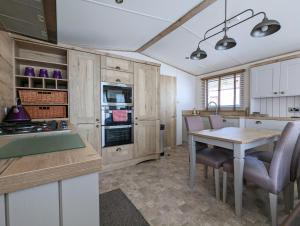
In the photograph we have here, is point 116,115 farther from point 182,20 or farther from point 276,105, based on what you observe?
point 276,105

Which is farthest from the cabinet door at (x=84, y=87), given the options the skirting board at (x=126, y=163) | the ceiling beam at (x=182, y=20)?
the ceiling beam at (x=182, y=20)

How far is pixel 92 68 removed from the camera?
2525mm

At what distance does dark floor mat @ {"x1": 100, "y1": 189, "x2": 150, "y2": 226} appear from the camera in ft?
4.88

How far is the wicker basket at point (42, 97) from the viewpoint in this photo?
2.03 metres

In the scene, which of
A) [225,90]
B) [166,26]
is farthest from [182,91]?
[166,26]

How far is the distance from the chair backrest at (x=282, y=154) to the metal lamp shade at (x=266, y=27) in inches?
34.9

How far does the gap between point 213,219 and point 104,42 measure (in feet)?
10.5

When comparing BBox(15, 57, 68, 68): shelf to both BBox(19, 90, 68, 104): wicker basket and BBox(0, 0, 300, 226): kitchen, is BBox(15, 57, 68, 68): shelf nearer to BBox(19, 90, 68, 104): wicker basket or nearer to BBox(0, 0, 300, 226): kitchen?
BBox(0, 0, 300, 226): kitchen

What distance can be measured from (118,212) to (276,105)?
3.57 m

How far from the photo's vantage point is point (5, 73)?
1.69 m

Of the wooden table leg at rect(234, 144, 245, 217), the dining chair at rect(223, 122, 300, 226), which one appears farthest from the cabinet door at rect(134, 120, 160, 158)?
the dining chair at rect(223, 122, 300, 226)

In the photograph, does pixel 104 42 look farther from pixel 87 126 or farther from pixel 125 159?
pixel 125 159

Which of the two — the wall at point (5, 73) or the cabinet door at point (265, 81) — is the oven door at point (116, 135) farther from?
the cabinet door at point (265, 81)

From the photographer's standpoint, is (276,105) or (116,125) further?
(276,105)
